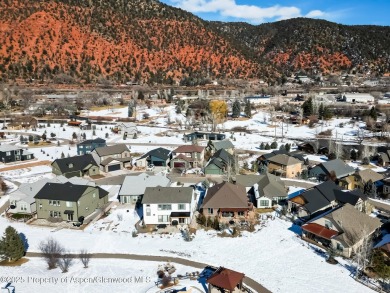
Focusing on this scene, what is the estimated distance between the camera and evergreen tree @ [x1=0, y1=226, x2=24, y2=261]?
86.4 ft

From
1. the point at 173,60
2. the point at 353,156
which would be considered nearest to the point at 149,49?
the point at 173,60

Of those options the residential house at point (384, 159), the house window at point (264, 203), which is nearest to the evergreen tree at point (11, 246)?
the house window at point (264, 203)

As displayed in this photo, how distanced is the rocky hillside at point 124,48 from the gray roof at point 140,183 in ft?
303

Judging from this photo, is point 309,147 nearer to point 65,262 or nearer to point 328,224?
point 328,224

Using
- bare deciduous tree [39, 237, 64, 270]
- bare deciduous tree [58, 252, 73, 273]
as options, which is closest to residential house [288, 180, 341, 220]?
bare deciduous tree [58, 252, 73, 273]

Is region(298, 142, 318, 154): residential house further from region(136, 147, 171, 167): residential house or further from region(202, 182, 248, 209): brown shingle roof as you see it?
region(202, 182, 248, 209): brown shingle roof

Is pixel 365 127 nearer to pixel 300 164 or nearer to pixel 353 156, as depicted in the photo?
pixel 353 156

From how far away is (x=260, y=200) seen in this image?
36219 millimetres

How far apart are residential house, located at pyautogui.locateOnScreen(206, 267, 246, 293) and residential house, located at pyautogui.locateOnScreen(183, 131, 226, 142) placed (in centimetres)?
4318

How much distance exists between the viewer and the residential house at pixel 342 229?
27453 millimetres

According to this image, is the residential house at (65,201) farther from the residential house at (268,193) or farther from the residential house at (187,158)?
the residential house at (187,158)

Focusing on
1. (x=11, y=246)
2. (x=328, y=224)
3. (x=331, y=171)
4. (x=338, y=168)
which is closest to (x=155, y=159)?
(x=331, y=171)

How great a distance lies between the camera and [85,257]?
26.5 m

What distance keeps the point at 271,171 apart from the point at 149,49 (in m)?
106
